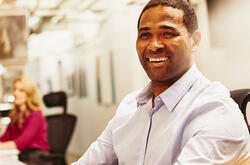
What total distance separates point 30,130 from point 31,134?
0.04 m

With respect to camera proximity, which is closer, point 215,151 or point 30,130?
point 215,151

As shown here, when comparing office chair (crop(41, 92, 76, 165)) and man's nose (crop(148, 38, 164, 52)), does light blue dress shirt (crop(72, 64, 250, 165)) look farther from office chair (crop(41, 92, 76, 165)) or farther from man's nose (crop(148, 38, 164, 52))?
office chair (crop(41, 92, 76, 165))

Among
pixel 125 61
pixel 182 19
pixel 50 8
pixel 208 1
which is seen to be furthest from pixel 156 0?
pixel 50 8

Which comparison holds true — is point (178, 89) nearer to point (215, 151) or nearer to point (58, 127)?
point (215, 151)

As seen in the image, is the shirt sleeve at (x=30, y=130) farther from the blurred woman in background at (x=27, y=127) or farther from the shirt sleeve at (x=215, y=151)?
the shirt sleeve at (x=215, y=151)

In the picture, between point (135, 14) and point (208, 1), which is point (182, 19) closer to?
point (208, 1)

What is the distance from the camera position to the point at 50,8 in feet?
16.8

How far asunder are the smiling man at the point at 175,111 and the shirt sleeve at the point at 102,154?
0.01 metres

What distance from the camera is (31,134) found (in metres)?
3.25

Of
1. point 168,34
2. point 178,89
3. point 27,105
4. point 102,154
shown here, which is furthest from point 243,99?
point 27,105

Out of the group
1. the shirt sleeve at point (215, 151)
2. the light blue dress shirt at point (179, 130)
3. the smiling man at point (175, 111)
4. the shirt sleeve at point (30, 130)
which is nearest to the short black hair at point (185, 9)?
the smiling man at point (175, 111)

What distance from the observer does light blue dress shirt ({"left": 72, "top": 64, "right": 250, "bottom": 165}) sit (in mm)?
874

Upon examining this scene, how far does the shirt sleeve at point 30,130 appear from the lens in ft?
10.5

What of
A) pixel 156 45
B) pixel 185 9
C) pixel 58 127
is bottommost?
pixel 58 127
